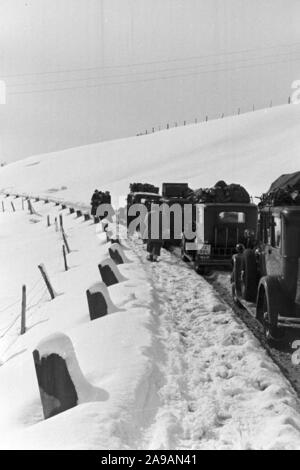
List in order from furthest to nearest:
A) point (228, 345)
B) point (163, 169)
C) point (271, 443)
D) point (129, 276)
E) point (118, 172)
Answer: point (118, 172)
point (163, 169)
point (129, 276)
point (228, 345)
point (271, 443)

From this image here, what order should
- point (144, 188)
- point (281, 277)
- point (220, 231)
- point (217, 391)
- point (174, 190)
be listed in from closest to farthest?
point (217, 391) → point (281, 277) → point (220, 231) → point (174, 190) → point (144, 188)

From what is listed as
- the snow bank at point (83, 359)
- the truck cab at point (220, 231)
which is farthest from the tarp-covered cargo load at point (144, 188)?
the truck cab at point (220, 231)

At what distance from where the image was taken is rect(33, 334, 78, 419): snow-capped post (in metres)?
5.68

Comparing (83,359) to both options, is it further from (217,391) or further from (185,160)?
(185,160)

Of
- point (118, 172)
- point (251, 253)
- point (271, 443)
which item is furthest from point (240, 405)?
point (118, 172)

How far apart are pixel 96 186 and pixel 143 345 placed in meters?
58.2

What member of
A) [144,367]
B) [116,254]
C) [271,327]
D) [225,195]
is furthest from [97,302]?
[225,195]

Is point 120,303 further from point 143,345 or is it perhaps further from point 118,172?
point 118,172

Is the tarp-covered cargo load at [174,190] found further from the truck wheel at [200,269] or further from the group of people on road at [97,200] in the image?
the group of people on road at [97,200]

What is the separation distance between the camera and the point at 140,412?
5.69m

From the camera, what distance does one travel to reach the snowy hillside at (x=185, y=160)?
53.9m

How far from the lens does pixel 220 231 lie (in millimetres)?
15133

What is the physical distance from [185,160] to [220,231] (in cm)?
5233

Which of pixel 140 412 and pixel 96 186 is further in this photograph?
pixel 96 186
